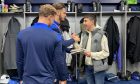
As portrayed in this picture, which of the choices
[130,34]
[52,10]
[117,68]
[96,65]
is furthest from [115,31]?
[52,10]

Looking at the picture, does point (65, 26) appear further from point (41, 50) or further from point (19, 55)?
point (41, 50)

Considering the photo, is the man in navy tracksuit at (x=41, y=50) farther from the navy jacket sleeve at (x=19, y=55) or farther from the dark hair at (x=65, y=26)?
the dark hair at (x=65, y=26)

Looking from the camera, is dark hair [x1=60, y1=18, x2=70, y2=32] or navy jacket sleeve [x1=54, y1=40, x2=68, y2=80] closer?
navy jacket sleeve [x1=54, y1=40, x2=68, y2=80]

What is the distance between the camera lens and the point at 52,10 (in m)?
2.53

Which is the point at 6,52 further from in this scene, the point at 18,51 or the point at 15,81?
the point at 18,51

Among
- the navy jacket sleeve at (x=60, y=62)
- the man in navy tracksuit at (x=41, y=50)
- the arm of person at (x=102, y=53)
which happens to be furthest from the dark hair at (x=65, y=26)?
the man in navy tracksuit at (x=41, y=50)

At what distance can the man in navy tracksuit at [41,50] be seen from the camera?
2471mm

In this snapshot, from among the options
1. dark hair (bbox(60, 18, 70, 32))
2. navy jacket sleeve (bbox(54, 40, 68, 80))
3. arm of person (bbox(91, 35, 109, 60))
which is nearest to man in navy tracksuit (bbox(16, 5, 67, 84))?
navy jacket sleeve (bbox(54, 40, 68, 80))

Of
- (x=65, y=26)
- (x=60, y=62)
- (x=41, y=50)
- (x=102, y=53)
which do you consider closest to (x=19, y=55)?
(x=41, y=50)

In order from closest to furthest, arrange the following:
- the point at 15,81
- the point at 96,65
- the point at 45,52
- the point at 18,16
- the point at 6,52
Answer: the point at 45,52, the point at 96,65, the point at 15,81, the point at 6,52, the point at 18,16

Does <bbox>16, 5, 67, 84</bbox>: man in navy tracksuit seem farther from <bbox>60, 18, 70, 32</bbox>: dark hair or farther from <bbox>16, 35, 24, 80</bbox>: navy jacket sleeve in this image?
<bbox>60, 18, 70, 32</bbox>: dark hair

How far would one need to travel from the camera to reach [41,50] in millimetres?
2469

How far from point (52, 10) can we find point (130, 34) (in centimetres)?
388

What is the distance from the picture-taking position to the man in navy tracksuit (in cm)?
247
